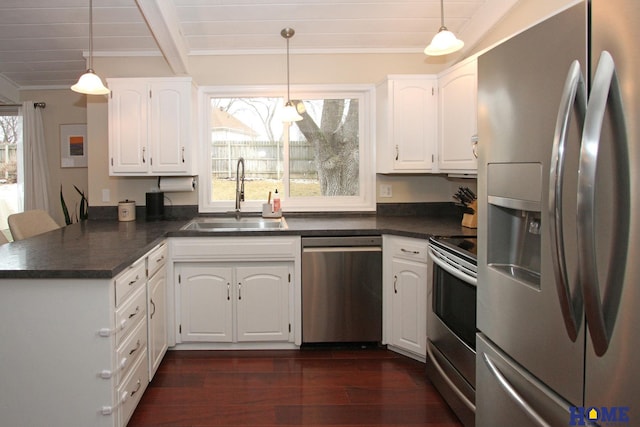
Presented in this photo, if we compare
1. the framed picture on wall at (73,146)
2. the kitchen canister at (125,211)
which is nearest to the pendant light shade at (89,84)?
the kitchen canister at (125,211)

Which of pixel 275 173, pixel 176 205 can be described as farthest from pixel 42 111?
pixel 275 173

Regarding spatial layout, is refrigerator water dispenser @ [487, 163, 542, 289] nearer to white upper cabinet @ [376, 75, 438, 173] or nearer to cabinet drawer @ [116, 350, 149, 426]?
cabinet drawer @ [116, 350, 149, 426]

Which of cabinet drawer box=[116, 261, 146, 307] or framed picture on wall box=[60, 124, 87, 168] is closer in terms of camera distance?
cabinet drawer box=[116, 261, 146, 307]

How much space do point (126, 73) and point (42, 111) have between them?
165 centimetres

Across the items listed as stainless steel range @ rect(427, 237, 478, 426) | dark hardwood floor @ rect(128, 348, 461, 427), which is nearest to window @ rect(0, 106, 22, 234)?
dark hardwood floor @ rect(128, 348, 461, 427)

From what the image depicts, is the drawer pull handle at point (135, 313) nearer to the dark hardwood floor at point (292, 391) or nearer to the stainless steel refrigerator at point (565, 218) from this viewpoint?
the dark hardwood floor at point (292, 391)

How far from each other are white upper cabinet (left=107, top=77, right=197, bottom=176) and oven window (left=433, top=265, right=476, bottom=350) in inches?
81.9

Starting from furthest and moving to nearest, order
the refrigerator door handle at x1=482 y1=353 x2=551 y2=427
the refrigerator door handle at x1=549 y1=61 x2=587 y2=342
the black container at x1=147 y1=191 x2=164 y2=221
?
the black container at x1=147 y1=191 x2=164 y2=221, the refrigerator door handle at x1=482 y1=353 x2=551 y2=427, the refrigerator door handle at x1=549 y1=61 x2=587 y2=342

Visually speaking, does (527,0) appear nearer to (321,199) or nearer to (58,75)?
(321,199)

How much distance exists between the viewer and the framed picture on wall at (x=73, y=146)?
14.7 ft

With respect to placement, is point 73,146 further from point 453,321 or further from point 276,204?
Result: point 453,321

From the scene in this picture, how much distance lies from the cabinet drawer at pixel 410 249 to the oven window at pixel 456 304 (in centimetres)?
23

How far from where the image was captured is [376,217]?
138 inches

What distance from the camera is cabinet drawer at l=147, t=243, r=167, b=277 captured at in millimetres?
2408
